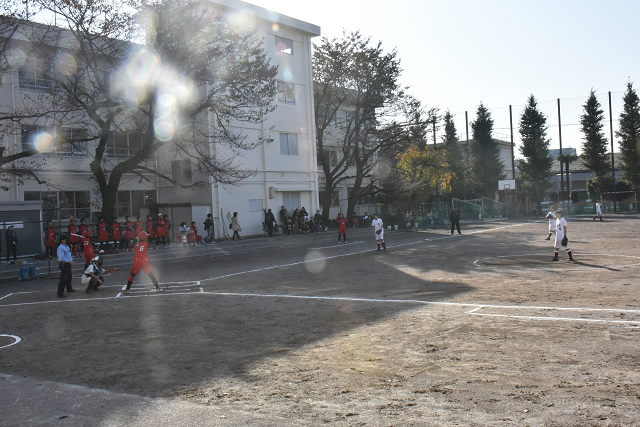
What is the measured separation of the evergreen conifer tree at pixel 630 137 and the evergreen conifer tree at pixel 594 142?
1899mm

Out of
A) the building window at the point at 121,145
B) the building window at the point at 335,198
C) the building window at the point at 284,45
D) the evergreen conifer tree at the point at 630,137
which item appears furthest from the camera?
the evergreen conifer tree at the point at 630,137

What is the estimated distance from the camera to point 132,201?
32188mm

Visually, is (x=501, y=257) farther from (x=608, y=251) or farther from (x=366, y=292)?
(x=366, y=292)

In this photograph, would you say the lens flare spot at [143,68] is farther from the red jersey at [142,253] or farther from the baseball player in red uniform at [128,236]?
the red jersey at [142,253]

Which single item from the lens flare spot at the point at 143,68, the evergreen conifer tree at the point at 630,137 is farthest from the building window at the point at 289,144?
the evergreen conifer tree at the point at 630,137

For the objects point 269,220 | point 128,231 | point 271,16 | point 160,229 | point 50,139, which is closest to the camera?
point 128,231

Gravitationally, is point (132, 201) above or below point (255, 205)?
above

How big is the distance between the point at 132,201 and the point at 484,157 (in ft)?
142

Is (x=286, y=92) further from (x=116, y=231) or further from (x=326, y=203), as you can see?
(x=116, y=231)

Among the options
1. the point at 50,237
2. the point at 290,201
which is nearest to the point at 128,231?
the point at 50,237

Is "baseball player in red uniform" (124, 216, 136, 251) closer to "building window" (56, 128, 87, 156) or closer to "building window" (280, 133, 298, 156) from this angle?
"building window" (56, 128, 87, 156)

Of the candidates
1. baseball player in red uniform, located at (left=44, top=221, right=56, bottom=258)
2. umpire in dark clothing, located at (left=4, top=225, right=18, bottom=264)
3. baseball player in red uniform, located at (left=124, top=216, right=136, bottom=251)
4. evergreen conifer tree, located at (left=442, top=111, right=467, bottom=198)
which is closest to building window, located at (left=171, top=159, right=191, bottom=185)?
baseball player in red uniform, located at (left=124, top=216, right=136, bottom=251)

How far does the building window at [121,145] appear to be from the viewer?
30.6 metres

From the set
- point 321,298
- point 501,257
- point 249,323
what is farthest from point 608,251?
point 249,323
